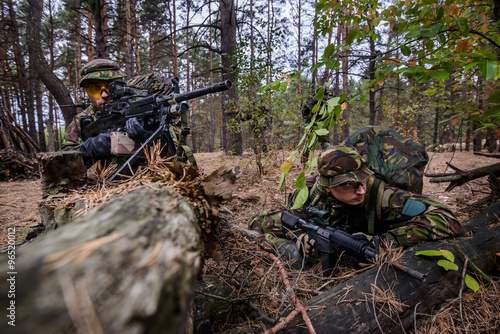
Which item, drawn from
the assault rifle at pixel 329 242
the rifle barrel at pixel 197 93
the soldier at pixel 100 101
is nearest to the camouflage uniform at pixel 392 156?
the assault rifle at pixel 329 242

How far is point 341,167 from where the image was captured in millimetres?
2256

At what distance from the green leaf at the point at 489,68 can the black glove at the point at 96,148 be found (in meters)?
3.51

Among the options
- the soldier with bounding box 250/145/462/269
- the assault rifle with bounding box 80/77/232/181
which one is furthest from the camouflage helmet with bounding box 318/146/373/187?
the assault rifle with bounding box 80/77/232/181

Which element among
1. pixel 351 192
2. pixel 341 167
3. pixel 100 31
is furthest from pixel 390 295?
pixel 100 31

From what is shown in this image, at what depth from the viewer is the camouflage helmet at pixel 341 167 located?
88.0 inches

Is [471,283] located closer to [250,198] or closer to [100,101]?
[250,198]

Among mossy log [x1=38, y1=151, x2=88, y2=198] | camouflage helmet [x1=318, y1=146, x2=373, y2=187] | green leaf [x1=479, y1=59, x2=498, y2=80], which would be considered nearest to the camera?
green leaf [x1=479, y1=59, x2=498, y2=80]

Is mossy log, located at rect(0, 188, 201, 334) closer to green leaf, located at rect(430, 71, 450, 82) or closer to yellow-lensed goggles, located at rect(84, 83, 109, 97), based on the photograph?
green leaf, located at rect(430, 71, 450, 82)

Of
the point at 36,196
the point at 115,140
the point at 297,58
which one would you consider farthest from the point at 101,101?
the point at 297,58

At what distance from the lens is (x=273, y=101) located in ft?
17.2

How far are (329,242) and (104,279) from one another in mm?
2046

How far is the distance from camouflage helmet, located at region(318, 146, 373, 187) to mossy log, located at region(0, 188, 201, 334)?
1.98 meters

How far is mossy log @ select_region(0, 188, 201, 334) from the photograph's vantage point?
1.16 feet

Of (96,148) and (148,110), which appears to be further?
(96,148)
